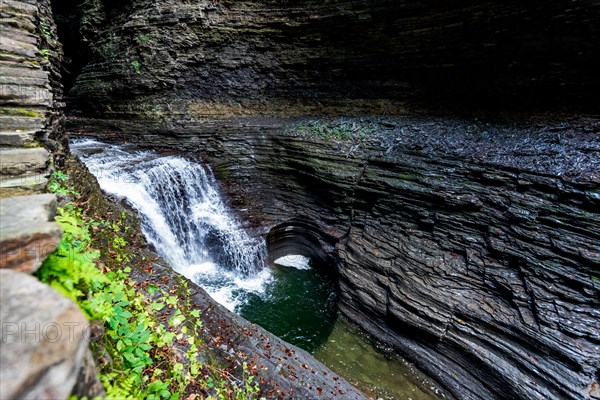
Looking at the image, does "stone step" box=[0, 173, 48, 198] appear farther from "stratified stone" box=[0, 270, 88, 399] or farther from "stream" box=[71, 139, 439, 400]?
"stream" box=[71, 139, 439, 400]

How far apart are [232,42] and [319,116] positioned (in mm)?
5183

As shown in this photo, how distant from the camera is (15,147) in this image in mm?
3482

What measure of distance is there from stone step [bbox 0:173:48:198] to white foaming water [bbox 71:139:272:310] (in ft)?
16.8

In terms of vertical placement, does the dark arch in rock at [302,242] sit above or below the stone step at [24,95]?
below

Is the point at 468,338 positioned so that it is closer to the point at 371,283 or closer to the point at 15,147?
the point at 371,283

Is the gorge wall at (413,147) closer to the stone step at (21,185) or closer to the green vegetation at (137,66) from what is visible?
the green vegetation at (137,66)

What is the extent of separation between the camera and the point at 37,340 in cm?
137

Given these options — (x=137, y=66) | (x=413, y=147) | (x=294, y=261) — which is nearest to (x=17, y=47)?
(x=294, y=261)

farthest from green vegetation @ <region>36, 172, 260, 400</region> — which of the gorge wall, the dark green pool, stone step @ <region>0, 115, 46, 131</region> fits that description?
the gorge wall

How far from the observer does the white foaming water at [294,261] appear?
10.7m

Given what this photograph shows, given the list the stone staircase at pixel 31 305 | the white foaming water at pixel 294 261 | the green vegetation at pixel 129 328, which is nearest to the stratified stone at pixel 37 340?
the stone staircase at pixel 31 305

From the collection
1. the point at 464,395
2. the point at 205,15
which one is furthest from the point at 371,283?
the point at 205,15

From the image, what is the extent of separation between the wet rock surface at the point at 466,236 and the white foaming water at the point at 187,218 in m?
1.09

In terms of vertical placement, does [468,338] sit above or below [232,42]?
below
